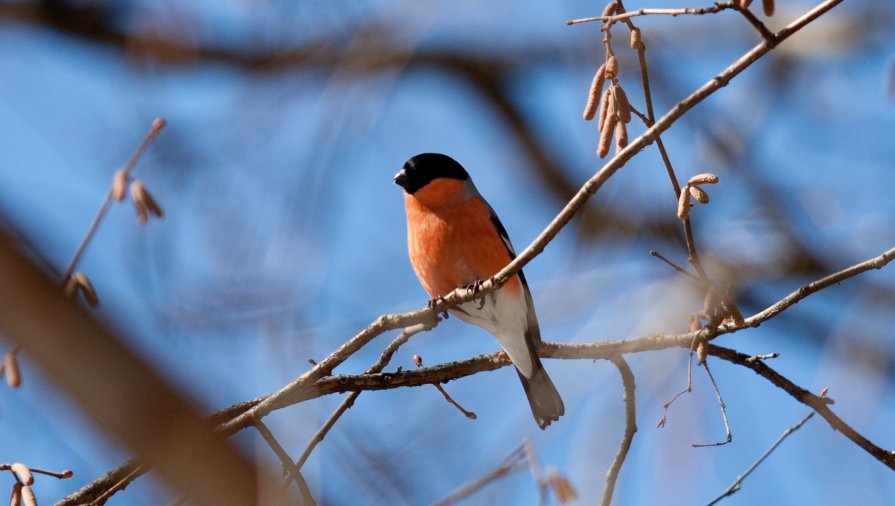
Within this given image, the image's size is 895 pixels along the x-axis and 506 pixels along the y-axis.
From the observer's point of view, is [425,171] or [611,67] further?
[425,171]

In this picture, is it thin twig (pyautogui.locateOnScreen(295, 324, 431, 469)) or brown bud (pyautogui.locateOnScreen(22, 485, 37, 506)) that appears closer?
brown bud (pyautogui.locateOnScreen(22, 485, 37, 506))

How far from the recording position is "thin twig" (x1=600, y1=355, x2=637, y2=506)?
2.74m

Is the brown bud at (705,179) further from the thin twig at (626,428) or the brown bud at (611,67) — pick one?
the thin twig at (626,428)

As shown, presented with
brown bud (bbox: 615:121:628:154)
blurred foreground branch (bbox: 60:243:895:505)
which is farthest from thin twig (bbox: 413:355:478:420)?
brown bud (bbox: 615:121:628:154)

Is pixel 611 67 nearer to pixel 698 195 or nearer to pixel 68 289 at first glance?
pixel 698 195

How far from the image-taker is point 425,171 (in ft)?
16.3

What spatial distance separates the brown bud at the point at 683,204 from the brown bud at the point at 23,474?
151cm

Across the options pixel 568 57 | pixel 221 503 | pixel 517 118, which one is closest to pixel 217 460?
pixel 221 503

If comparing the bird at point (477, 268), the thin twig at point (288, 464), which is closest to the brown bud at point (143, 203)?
the thin twig at point (288, 464)

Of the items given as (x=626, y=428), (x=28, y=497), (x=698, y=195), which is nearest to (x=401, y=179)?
(x=626, y=428)

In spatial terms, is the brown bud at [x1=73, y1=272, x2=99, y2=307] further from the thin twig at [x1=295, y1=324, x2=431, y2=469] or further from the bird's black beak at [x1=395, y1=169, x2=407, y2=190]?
the bird's black beak at [x1=395, y1=169, x2=407, y2=190]

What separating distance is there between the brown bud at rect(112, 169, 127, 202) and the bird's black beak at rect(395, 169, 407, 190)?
8.03 feet

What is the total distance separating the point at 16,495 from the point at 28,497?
43mm

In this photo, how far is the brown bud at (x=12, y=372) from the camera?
7.20 feet
